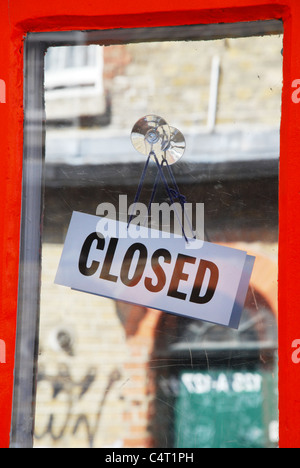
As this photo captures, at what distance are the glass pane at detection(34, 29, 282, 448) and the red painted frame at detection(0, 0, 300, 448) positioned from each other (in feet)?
0.23

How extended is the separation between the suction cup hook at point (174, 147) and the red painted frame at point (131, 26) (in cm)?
42

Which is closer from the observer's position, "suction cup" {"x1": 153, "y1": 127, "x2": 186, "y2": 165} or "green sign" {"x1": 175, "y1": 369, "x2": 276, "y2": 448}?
"green sign" {"x1": 175, "y1": 369, "x2": 276, "y2": 448}

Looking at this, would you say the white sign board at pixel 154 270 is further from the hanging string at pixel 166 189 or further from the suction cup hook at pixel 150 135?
the suction cup hook at pixel 150 135

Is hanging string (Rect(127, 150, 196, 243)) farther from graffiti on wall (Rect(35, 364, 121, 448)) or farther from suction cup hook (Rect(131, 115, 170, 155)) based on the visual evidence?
graffiti on wall (Rect(35, 364, 121, 448))

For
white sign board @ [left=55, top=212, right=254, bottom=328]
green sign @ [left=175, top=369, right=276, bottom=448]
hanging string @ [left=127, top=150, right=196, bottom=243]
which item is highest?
hanging string @ [left=127, top=150, right=196, bottom=243]

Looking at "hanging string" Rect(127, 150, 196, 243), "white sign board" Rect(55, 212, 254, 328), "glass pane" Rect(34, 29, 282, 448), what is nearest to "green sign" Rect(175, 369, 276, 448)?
"glass pane" Rect(34, 29, 282, 448)

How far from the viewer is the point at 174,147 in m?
2.60

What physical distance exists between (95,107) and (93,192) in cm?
37

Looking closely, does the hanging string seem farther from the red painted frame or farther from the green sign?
the green sign

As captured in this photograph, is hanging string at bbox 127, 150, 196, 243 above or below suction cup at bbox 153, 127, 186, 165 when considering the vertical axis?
below

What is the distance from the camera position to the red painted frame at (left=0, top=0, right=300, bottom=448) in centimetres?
242

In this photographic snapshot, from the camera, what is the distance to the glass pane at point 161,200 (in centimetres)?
250

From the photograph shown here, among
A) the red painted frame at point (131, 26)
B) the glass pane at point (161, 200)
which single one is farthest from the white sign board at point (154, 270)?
the red painted frame at point (131, 26)

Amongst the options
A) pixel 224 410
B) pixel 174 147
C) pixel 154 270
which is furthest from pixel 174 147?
pixel 224 410
